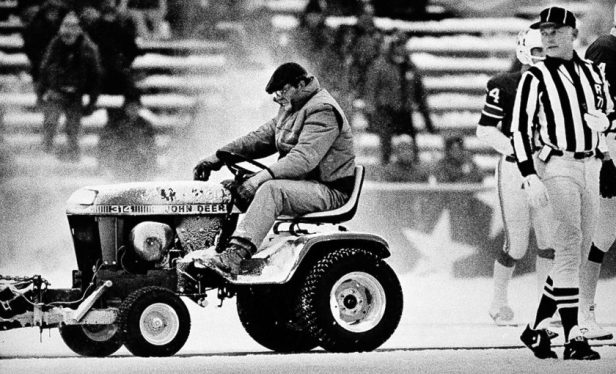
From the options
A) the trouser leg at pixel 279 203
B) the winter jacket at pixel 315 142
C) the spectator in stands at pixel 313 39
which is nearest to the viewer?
the trouser leg at pixel 279 203

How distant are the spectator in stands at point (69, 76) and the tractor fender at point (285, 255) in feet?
10.2

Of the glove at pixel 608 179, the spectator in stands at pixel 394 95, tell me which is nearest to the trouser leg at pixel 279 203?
the glove at pixel 608 179

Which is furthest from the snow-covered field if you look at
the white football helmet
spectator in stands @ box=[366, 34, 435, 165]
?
the white football helmet

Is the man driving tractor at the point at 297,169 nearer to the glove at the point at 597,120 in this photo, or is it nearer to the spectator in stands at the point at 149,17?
the glove at the point at 597,120

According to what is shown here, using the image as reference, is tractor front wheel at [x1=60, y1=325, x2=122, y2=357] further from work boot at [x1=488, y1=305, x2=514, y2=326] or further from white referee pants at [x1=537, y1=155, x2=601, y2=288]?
work boot at [x1=488, y1=305, x2=514, y2=326]

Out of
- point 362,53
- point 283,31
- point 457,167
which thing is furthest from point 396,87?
point 283,31

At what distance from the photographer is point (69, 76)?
9172mm

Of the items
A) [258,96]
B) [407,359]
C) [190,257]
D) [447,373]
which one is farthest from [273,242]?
[258,96]

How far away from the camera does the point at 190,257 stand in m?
6.30

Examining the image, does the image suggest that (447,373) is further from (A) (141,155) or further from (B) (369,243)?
(A) (141,155)

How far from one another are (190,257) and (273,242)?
0.36 meters

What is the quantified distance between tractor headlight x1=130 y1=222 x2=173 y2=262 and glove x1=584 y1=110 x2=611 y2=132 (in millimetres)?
1814

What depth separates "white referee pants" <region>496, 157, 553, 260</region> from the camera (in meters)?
7.66

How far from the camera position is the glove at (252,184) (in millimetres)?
Answer: 6203
